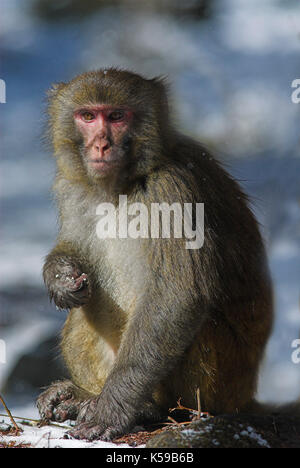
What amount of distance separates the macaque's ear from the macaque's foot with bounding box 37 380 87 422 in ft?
5.71

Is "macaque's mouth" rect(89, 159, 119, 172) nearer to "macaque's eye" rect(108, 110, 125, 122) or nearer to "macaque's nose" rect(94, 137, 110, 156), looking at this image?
"macaque's nose" rect(94, 137, 110, 156)

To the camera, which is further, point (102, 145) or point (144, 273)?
point (144, 273)

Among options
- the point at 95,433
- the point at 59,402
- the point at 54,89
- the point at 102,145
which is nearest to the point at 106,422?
the point at 95,433

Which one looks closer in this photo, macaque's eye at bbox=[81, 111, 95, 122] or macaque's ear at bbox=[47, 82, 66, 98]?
macaque's eye at bbox=[81, 111, 95, 122]

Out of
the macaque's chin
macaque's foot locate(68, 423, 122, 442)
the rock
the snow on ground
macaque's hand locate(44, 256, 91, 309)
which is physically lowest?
the snow on ground

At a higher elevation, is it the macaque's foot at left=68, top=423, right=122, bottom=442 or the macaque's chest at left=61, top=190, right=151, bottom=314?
the macaque's chest at left=61, top=190, right=151, bottom=314

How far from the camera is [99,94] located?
3535mm

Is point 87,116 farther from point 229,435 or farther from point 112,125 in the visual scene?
point 229,435

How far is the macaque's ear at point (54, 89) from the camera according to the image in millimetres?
3841

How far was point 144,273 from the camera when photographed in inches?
140

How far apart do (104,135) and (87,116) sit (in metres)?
0.22

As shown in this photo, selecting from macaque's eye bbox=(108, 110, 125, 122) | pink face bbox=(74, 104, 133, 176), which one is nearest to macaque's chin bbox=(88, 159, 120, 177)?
pink face bbox=(74, 104, 133, 176)

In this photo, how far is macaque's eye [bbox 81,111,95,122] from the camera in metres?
3.56

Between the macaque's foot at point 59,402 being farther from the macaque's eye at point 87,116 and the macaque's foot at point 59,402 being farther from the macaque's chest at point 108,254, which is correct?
the macaque's eye at point 87,116
